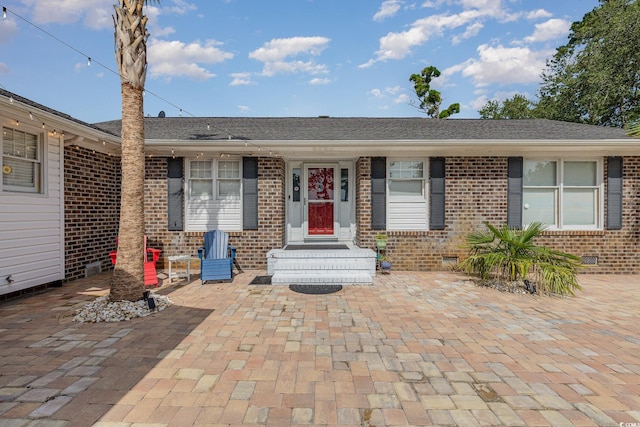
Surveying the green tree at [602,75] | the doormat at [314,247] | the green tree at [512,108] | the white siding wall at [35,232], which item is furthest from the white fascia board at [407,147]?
the green tree at [512,108]

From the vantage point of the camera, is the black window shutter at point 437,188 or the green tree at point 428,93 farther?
the green tree at point 428,93

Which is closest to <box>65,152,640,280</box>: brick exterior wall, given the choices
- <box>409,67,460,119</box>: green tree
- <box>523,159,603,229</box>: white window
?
<box>523,159,603,229</box>: white window

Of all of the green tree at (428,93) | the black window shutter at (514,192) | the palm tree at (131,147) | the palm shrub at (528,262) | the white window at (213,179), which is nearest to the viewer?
the palm tree at (131,147)

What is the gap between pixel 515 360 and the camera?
3.04m

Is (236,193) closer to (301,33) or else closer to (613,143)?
(301,33)

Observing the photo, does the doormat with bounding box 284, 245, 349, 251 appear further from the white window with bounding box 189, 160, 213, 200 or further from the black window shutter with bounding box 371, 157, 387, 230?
the white window with bounding box 189, 160, 213, 200

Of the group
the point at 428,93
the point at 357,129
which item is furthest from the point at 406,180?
the point at 428,93

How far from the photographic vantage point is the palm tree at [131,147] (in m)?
4.39

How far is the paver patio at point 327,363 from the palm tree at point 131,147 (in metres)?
0.73

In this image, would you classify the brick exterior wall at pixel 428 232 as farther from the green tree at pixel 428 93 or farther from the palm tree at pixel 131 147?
the green tree at pixel 428 93

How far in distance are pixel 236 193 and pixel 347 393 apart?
5.73m

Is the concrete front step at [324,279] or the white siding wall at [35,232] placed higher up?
the white siding wall at [35,232]

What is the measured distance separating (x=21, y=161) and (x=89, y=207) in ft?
5.22

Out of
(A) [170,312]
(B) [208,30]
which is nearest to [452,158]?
(A) [170,312]
